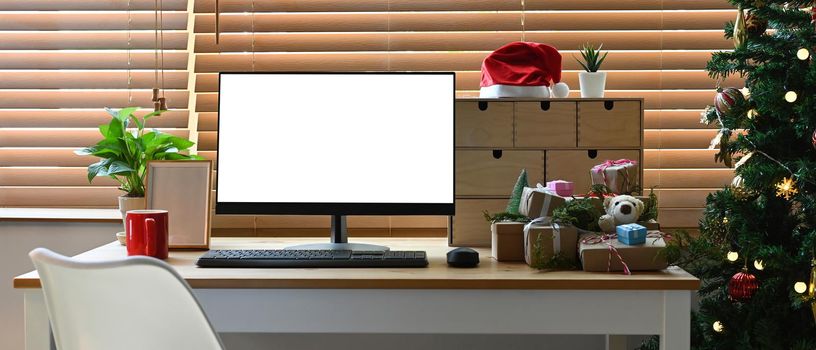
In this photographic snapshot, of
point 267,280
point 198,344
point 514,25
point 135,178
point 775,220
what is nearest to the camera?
point 198,344

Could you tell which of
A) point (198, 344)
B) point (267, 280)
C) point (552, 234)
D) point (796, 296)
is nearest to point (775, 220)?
point (796, 296)

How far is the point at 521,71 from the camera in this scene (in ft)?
7.02

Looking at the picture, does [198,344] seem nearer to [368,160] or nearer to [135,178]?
[368,160]

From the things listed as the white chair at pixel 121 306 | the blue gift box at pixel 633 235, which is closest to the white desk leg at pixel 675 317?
the blue gift box at pixel 633 235

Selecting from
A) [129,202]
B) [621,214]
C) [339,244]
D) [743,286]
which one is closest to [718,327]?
[743,286]

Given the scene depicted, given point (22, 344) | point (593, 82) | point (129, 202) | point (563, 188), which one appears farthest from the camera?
point (22, 344)

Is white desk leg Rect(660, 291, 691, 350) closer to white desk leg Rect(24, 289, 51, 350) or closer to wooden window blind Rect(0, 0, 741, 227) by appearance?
wooden window blind Rect(0, 0, 741, 227)

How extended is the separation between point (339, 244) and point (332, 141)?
0.80 ft

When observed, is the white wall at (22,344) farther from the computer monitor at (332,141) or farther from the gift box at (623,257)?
the gift box at (623,257)

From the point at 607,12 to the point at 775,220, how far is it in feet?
2.62

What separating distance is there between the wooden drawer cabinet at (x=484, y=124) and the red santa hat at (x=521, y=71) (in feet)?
0.15

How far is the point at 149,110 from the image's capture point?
2.47m

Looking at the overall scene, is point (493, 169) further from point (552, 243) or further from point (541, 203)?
point (552, 243)

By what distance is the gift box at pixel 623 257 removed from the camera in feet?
5.50
